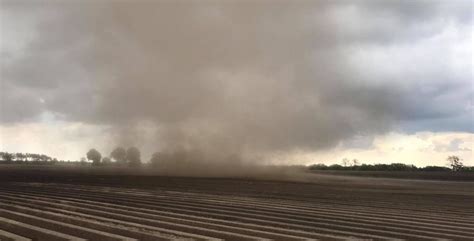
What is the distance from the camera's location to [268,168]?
47.1 m

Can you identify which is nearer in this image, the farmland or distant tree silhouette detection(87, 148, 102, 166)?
the farmland

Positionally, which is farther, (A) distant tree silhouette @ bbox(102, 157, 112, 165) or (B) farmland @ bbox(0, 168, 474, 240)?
(A) distant tree silhouette @ bbox(102, 157, 112, 165)

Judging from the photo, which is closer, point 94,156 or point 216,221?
point 216,221

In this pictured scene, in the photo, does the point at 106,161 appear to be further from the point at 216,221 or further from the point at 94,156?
the point at 216,221

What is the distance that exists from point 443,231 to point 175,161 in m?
45.4

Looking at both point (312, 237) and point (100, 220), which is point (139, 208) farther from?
point (312, 237)

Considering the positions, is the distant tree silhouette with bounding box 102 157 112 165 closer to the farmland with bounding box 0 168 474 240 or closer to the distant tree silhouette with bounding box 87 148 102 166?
the distant tree silhouette with bounding box 87 148 102 166

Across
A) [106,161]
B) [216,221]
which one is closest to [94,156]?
[106,161]

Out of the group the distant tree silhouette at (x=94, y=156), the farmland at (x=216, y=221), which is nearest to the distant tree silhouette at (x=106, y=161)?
the distant tree silhouette at (x=94, y=156)

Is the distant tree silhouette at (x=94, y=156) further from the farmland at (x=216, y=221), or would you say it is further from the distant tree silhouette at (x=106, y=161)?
the farmland at (x=216, y=221)

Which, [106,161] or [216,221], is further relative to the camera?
[106,161]

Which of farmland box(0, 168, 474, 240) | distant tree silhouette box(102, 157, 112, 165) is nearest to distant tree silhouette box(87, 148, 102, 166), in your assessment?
distant tree silhouette box(102, 157, 112, 165)

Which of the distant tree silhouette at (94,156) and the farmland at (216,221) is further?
the distant tree silhouette at (94,156)

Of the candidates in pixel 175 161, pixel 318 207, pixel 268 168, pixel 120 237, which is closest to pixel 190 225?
pixel 120 237
